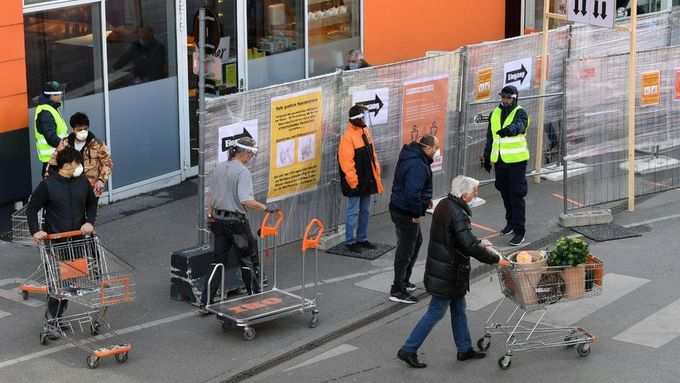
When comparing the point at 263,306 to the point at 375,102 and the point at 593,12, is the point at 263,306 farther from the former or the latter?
the point at 593,12

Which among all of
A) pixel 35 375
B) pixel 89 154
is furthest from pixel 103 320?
pixel 89 154

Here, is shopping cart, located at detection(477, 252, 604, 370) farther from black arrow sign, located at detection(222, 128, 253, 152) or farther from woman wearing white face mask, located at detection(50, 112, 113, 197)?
woman wearing white face mask, located at detection(50, 112, 113, 197)

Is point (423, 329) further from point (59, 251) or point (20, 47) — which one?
point (20, 47)

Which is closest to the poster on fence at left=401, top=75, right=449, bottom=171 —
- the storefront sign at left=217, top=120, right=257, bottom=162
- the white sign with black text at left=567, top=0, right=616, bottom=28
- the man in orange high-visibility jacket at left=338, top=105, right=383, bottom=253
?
the man in orange high-visibility jacket at left=338, top=105, right=383, bottom=253

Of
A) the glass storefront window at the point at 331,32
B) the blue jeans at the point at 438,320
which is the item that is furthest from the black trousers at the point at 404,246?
the glass storefront window at the point at 331,32

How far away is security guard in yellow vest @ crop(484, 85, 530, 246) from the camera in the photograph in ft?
46.4

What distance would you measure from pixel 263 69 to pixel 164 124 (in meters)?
2.13

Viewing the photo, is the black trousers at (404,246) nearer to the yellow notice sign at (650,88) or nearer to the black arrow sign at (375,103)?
the black arrow sign at (375,103)

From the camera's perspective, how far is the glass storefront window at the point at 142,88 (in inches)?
612

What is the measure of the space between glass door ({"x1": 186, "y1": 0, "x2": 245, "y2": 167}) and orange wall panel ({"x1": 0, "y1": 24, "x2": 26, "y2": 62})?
3.06m

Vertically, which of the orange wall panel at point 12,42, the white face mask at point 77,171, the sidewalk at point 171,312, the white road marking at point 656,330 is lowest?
the white road marking at point 656,330

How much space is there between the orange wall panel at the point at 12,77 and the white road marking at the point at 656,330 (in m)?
7.26

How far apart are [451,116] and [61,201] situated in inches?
252

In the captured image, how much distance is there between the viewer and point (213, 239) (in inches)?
481
